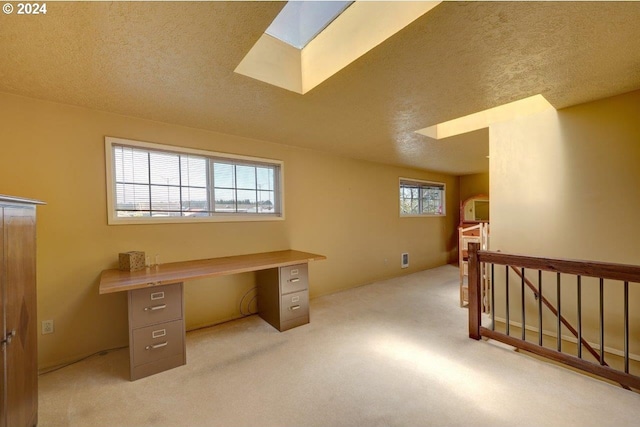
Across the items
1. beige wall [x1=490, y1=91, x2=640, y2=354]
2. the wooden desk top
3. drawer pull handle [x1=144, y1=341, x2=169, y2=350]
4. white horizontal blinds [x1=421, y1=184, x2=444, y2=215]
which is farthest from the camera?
white horizontal blinds [x1=421, y1=184, x2=444, y2=215]

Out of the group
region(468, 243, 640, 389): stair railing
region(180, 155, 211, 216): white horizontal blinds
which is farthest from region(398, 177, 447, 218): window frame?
region(180, 155, 211, 216): white horizontal blinds

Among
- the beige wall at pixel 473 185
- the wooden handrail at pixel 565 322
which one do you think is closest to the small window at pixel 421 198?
the beige wall at pixel 473 185

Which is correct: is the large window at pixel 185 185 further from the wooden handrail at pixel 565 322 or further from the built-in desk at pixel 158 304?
the wooden handrail at pixel 565 322

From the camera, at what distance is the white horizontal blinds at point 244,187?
125 inches

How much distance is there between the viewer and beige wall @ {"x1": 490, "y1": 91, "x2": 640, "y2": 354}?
2.31 m

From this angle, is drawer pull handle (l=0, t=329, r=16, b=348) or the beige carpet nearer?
drawer pull handle (l=0, t=329, r=16, b=348)

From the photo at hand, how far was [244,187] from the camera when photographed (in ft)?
11.0

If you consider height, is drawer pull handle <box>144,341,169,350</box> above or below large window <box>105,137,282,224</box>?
below

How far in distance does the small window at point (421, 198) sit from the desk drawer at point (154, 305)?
439cm

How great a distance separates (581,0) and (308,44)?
1593 mm

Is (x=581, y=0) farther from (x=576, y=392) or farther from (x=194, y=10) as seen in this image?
(x=576, y=392)

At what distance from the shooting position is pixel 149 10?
1247 mm

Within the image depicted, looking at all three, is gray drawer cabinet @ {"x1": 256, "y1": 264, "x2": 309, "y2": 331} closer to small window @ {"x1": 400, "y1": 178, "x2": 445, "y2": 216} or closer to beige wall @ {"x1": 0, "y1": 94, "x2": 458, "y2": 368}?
beige wall @ {"x1": 0, "y1": 94, "x2": 458, "y2": 368}

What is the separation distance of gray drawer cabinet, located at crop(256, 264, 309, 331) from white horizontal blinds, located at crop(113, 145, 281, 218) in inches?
39.2
